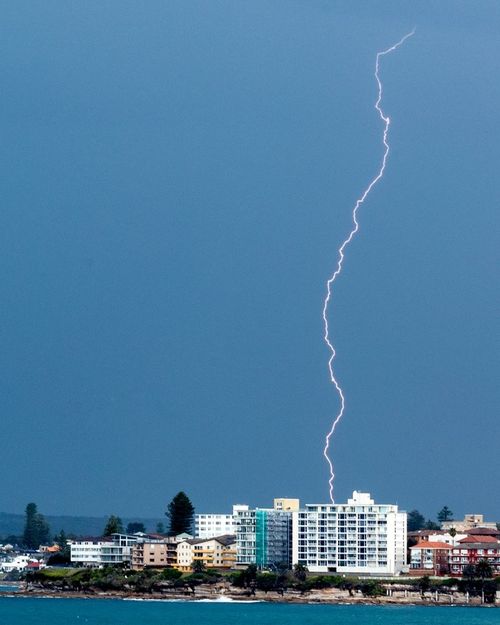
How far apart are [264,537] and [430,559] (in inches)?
334

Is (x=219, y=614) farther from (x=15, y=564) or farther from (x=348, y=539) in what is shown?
(x=15, y=564)

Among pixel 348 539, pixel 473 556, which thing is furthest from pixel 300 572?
pixel 473 556

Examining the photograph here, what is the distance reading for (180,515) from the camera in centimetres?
9425

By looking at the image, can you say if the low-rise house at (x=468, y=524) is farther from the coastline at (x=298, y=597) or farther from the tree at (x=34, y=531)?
the tree at (x=34, y=531)

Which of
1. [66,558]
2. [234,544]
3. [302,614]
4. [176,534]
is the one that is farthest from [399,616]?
[66,558]

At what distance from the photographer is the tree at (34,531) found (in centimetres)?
13625

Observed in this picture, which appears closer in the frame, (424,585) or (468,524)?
(424,585)

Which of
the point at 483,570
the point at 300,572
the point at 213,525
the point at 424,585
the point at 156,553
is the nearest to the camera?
the point at 424,585

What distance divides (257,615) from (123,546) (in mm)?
26983

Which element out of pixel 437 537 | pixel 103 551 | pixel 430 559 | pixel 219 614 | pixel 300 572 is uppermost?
pixel 437 537

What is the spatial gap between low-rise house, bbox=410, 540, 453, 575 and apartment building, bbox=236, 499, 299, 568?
6.05 m

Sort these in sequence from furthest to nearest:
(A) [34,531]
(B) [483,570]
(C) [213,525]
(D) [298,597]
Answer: (A) [34,531] → (C) [213,525] → (B) [483,570] → (D) [298,597]

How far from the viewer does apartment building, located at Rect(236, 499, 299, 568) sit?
8306 centimetres

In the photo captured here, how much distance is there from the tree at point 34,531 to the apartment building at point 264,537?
174 ft
